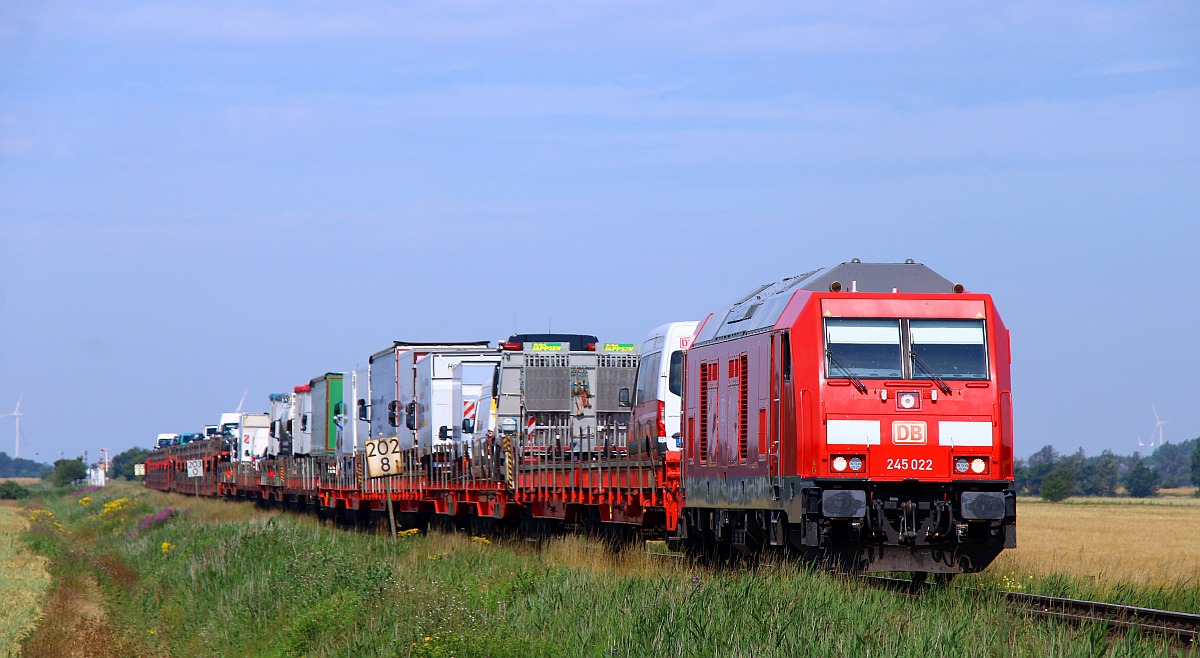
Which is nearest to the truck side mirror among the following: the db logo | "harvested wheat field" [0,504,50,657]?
"harvested wheat field" [0,504,50,657]

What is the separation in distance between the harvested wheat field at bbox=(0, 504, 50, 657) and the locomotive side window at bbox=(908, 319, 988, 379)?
12.7 m

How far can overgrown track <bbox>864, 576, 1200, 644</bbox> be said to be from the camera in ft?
39.0

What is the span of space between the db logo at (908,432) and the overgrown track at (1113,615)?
1.57 meters

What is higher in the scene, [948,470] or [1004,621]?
[948,470]

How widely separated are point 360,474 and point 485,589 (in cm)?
2169

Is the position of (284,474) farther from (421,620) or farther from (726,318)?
(421,620)

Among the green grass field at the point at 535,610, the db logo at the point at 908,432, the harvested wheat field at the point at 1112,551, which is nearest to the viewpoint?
the green grass field at the point at 535,610

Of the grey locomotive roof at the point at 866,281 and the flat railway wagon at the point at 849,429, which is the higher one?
the grey locomotive roof at the point at 866,281

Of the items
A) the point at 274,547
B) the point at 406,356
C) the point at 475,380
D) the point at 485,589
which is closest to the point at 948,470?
the point at 485,589

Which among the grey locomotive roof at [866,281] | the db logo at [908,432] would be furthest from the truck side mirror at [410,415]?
the db logo at [908,432]

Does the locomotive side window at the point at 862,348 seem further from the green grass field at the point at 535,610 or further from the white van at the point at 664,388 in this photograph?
the white van at the point at 664,388

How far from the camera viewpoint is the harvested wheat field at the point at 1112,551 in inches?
769

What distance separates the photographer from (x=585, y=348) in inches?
1224

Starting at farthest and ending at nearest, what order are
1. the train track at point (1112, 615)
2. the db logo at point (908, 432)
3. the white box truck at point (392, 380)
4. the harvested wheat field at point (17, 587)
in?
the white box truck at point (392, 380)
the harvested wheat field at point (17, 587)
the db logo at point (908, 432)
the train track at point (1112, 615)
